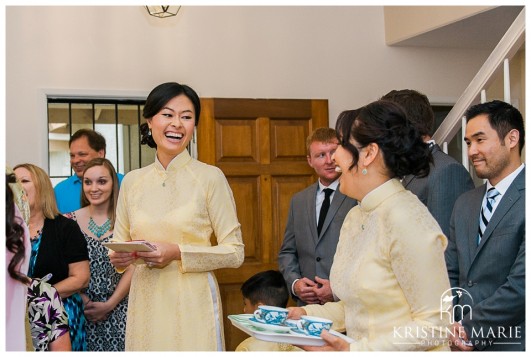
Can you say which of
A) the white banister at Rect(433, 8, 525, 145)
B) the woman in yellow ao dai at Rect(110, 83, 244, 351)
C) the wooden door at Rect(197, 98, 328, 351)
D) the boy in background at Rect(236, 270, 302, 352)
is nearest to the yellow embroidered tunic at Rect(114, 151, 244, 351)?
the woman in yellow ao dai at Rect(110, 83, 244, 351)

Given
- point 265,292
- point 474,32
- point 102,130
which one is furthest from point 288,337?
point 102,130

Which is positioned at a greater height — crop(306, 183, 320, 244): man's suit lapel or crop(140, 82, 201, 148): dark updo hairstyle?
crop(140, 82, 201, 148): dark updo hairstyle

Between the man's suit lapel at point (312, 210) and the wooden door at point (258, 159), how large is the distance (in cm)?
Answer: 141

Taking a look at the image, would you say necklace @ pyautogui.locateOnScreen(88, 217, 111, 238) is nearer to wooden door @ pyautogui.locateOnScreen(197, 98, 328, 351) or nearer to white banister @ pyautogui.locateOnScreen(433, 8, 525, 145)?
wooden door @ pyautogui.locateOnScreen(197, 98, 328, 351)

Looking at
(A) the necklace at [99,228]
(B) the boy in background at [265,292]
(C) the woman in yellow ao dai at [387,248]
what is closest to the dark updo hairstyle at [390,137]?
(C) the woman in yellow ao dai at [387,248]

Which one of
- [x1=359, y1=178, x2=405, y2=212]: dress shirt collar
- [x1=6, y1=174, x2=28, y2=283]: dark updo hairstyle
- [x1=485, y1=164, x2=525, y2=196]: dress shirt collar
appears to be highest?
[x1=485, y1=164, x2=525, y2=196]: dress shirt collar

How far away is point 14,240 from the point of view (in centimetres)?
213

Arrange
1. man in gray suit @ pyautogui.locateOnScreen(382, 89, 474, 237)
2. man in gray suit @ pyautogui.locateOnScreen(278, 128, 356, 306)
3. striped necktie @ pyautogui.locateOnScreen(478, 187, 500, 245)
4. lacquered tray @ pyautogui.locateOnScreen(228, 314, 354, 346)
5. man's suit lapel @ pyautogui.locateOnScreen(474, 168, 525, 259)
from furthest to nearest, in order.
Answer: man in gray suit @ pyautogui.locateOnScreen(278, 128, 356, 306)
man in gray suit @ pyautogui.locateOnScreen(382, 89, 474, 237)
striped necktie @ pyautogui.locateOnScreen(478, 187, 500, 245)
man's suit lapel @ pyautogui.locateOnScreen(474, 168, 525, 259)
lacquered tray @ pyautogui.locateOnScreen(228, 314, 354, 346)

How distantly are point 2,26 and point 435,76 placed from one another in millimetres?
4076

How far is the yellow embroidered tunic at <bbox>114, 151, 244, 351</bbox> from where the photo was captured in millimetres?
2844

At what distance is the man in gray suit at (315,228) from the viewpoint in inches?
145

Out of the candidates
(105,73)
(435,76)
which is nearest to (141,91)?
(105,73)

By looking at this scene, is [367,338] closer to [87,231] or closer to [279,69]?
[87,231]

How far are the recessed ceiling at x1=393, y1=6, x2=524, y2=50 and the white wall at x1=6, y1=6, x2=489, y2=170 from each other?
13 centimetres
